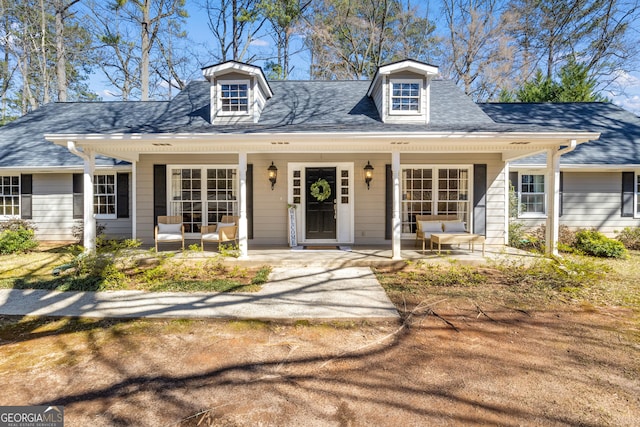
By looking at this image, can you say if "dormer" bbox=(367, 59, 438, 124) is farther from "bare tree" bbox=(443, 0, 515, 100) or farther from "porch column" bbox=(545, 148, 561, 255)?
"bare tree" bbox=(443, 0, 515, 100)

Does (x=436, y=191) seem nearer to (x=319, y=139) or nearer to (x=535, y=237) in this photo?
(x=535, y=237)

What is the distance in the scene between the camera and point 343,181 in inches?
351

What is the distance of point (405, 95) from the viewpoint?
29.7ft

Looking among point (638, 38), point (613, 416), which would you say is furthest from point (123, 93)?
point (638, 38)

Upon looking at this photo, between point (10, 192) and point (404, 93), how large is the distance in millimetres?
11996

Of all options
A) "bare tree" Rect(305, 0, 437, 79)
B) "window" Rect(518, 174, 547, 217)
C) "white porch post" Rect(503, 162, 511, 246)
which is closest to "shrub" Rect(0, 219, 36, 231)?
"white porch post" Rect(503, 162, 511, 246)

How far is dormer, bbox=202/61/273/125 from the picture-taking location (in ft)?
29.6

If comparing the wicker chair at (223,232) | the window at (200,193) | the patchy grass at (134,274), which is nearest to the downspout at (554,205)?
the patchy grass at (134,274)

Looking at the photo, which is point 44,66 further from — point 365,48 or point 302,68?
point 365,48

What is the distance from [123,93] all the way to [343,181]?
56.7ft

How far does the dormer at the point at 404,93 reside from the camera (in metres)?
8.84

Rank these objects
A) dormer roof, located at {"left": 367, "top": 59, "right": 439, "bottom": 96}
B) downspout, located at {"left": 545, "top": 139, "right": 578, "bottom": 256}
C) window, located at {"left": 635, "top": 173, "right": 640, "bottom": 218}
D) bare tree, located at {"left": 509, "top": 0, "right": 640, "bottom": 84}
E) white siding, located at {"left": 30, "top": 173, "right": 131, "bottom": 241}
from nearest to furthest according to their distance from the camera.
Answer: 1. downspout, located at {"left": 545, "top": 139, "right": 578, "bottom": 256}
2. dormer roof, located at {"left": 367, "top": 59, "right": 439, "bottom": 96}
3. window, located at {"left": 635, "top": 173, "right": 640, "bottom": 218}
4. white siding, located at {"left": 30, "top": 173, "right": 131, "bottom": 241}
5. bare tree, located at {"left": 509, "top": 0, "right": 640, "bottom": 84}

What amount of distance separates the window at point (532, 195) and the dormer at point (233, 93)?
8150 millimetres

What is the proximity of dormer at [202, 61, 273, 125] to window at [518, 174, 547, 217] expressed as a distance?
26.7ft
